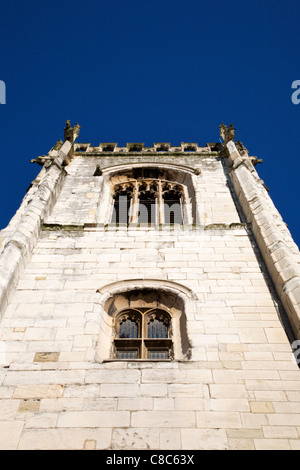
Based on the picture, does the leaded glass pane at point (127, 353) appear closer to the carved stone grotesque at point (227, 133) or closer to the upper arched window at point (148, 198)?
the upper arched window at point (148, 198)

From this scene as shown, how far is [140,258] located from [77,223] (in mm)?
2373

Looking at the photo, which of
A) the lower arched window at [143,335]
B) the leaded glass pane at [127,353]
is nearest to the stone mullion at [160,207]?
the lower arched window at [143,335]

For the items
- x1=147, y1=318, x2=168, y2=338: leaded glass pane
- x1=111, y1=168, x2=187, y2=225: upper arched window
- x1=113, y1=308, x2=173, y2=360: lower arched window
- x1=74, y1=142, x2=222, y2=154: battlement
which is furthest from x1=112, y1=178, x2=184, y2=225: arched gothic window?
x1=147, y1=318, x2=168, y2=338: leaded glass pane

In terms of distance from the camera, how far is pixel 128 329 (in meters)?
6.84

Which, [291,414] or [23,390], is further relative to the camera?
[23,390]

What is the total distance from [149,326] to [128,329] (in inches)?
14.3

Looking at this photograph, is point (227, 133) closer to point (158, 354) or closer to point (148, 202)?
point (148, 202)

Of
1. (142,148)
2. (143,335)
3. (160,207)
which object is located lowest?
(143,335)

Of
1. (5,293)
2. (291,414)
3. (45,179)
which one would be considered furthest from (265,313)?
(45,179)

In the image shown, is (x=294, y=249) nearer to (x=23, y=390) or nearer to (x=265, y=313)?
(x=265, y=313)

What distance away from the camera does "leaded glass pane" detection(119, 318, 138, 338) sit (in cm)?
671

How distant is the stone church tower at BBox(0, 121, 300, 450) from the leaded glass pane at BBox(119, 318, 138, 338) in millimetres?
20

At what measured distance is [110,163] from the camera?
1354 cm

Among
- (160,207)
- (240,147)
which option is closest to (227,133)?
(240,147)
